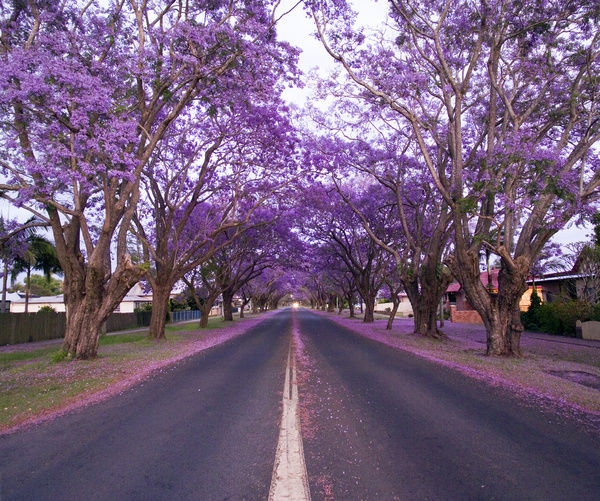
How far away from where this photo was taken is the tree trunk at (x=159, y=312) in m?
23.7

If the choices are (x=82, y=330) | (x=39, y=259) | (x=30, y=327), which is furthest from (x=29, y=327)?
(x=82, y=330)

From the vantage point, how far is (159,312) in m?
24.3

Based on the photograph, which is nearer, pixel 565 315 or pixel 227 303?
pixel 565 315

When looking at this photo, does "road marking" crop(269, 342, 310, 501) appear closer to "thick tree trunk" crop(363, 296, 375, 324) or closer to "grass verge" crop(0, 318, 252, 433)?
"grass verge" crop(0, 318, 252, 433)

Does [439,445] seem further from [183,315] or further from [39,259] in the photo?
[183,315]

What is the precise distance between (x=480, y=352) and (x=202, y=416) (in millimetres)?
12115

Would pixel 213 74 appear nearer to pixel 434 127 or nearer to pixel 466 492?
pixel 434 127

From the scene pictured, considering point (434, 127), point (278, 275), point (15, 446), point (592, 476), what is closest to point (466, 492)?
point (592, 476)

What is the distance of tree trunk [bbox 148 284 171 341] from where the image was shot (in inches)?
933

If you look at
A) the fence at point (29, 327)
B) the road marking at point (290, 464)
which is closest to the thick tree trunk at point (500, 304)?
the road marking at point (290, 464)

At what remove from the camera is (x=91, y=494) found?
172 inches

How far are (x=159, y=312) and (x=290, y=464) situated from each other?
20356 mm

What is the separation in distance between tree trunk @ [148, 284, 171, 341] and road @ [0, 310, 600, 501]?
14.3 meters

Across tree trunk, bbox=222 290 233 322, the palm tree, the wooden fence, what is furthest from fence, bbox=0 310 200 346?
tree trunk, bbox=222 290 233 322
